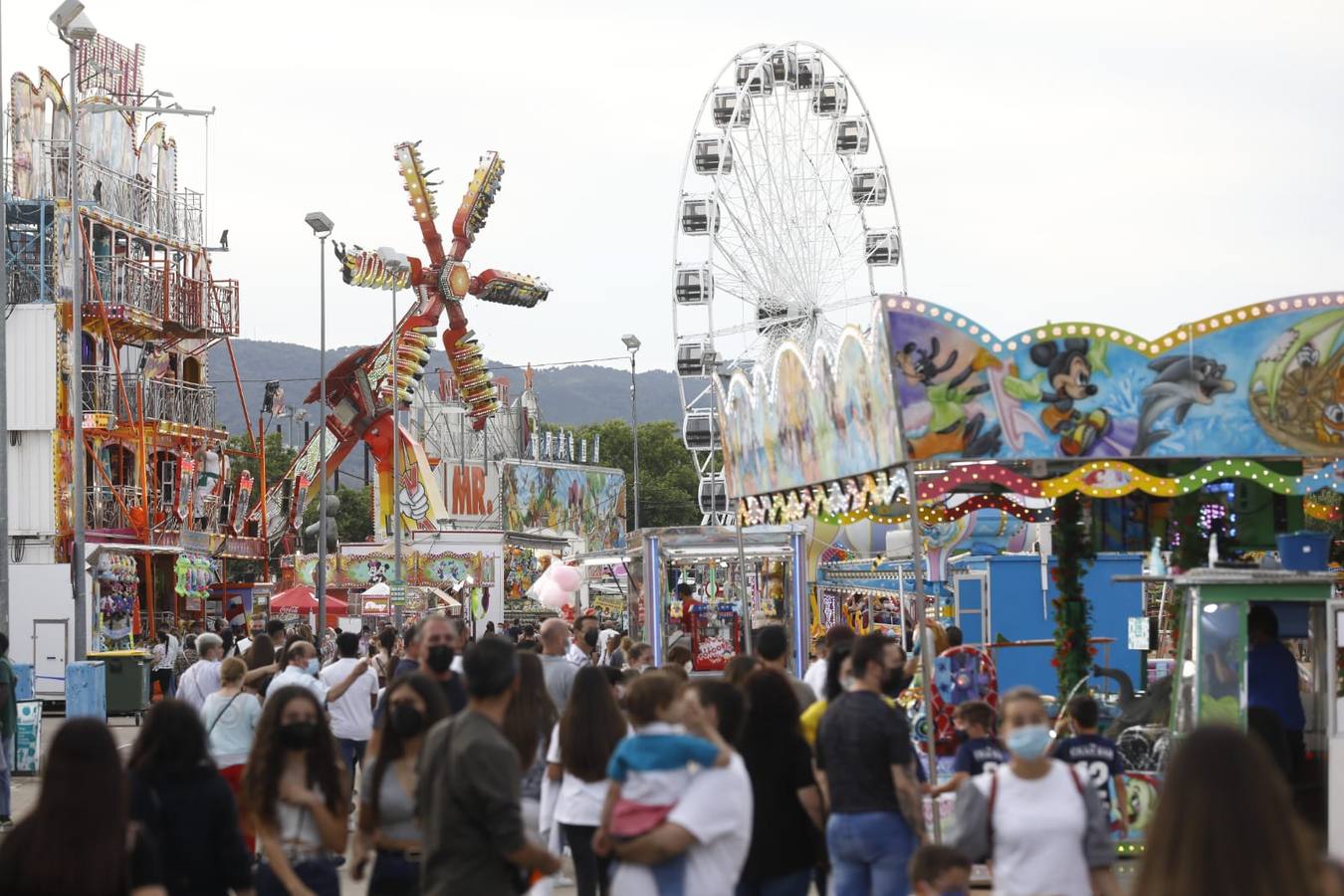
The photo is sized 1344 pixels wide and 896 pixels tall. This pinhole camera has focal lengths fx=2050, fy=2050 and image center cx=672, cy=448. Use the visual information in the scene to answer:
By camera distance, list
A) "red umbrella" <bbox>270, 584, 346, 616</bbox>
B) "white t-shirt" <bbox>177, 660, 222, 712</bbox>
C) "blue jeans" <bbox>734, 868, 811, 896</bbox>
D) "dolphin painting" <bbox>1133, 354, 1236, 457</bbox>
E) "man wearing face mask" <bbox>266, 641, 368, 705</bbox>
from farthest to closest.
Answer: "red umbrella" <bbox>270, 584, 346, 616</bbox> < "white t-shirt" <bbox>177, 660, 222, 712</bbox> < "man wearing face mask" <bbox>266, 641, 368, 705</bbox> < "dolphin painting" <bbox>1133, 354, 1236, 457</bbox> < "blue jeans" <bbox>734, 868, 811, 896</bbox>

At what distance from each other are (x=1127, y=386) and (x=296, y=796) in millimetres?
A: 7899

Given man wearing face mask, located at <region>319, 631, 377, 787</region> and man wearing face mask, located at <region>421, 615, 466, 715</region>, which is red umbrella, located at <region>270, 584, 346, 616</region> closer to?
man wearing face mask, located at <region>319, 631, 377, 787</region>

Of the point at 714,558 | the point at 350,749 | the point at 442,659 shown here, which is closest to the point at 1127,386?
the point at 350,749

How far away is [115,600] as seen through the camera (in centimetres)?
4469

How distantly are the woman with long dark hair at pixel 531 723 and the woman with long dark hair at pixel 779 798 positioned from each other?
1.23 m

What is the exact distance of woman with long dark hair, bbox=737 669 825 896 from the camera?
28.8 feet

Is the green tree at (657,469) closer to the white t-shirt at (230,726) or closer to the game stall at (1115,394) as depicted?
the game stall at (1115,394)

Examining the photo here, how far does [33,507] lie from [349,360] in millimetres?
16671

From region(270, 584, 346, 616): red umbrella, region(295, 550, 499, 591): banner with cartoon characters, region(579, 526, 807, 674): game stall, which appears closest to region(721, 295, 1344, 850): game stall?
region(579, 526, 807, 674): game stall

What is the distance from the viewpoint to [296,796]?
8.21 metres

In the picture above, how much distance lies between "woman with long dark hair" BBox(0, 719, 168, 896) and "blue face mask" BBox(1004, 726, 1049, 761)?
10.3ft

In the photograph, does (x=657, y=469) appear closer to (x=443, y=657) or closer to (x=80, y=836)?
(x=443, y=657)

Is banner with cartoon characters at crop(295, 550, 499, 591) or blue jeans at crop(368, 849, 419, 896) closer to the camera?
→ blue jeans at crop(368, 849, 419, 896)

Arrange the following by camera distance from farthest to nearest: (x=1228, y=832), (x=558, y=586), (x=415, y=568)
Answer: (x=415, y=568)
(x=558, y=586)
(x=1228, y=832)
